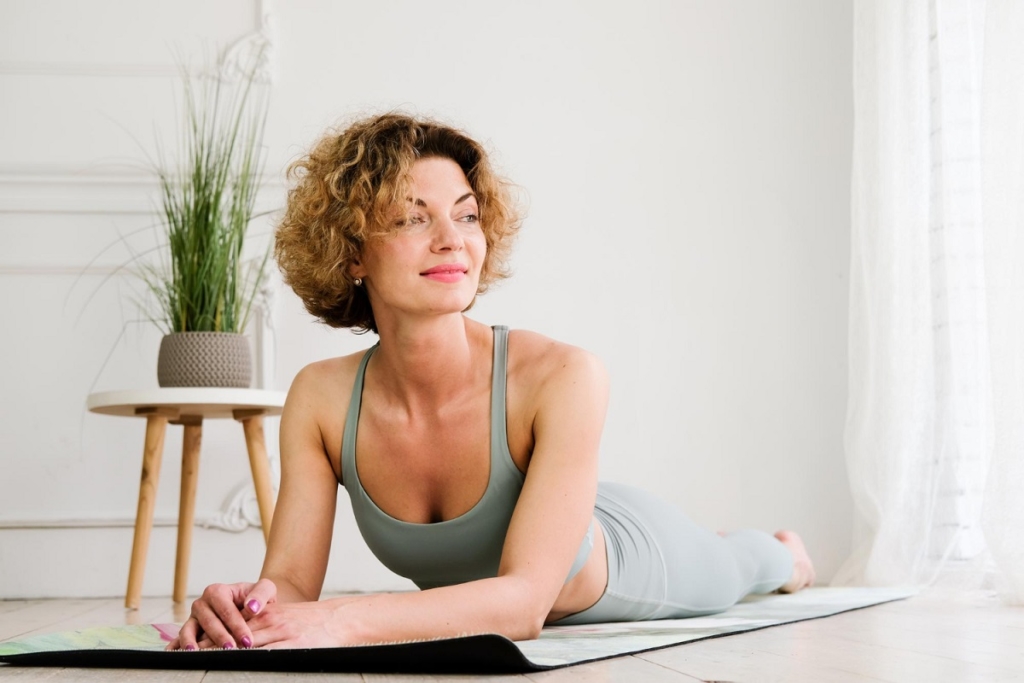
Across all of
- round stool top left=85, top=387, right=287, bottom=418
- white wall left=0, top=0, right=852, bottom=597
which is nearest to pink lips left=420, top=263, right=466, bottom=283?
round stool top left=85, top=387, right=287, bottom=418

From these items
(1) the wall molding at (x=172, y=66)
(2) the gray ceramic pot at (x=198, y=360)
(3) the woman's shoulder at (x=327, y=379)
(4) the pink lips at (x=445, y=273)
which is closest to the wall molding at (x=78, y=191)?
(1) the wall molding at (x=172, y=66)

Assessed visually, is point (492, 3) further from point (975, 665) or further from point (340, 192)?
point (975, 665)

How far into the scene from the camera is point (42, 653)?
132cm

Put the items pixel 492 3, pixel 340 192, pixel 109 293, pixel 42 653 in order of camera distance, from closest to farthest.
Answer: pixel 42 653, pixel 340 192, pixel 109 293, pixel 492 3

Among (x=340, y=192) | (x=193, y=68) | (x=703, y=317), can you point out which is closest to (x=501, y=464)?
(x=340, y=192)

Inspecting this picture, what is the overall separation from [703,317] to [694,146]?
584mm

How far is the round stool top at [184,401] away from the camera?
8.71 feet

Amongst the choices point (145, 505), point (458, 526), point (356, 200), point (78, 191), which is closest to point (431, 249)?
point (356, 200)

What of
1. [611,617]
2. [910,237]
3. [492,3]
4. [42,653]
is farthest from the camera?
[492,3]

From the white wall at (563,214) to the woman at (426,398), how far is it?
1.70 meters

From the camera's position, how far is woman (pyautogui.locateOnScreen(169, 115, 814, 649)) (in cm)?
157

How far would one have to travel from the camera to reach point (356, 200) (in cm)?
162

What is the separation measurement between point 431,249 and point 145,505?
5.33 feet

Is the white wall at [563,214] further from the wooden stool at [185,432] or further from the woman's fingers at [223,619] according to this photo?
the woman's fingers at [223,619]
